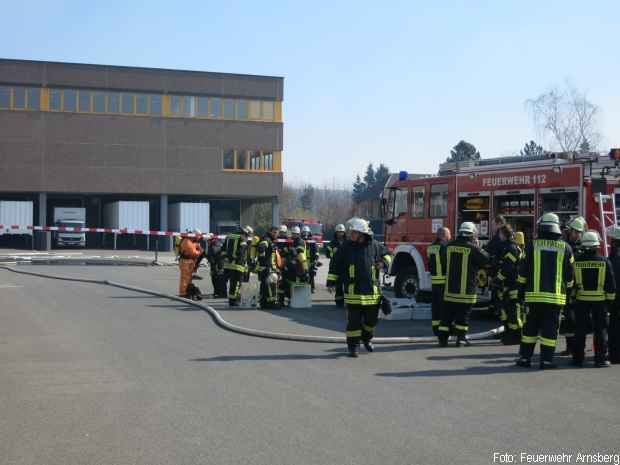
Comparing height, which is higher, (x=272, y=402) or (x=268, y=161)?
(x=268, y=161)

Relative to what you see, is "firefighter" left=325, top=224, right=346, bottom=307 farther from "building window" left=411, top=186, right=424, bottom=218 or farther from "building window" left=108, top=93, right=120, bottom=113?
"building window" left=108, top=93, right=120, bottom=113

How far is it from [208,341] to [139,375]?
9.12 ft

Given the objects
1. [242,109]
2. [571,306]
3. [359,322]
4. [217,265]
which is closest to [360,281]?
[359,322]

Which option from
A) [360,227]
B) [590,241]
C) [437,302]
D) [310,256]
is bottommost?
[437,302]

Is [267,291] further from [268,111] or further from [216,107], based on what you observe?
Answer: [268,111]

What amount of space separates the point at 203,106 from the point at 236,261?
35795mm

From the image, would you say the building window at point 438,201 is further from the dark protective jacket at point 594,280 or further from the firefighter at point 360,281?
the dark protective jacket at point 594,280

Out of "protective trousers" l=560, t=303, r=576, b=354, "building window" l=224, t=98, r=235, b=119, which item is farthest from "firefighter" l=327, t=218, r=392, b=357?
"building window" l=224, t=98, r=235, b=119

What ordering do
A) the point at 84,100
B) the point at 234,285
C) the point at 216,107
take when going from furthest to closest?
the point at 216,107
the point at 84,100
the point at 234,285

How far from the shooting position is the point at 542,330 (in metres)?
9.74

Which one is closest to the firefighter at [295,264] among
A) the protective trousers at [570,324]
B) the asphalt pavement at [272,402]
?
the asphalt pavement at [272,402]

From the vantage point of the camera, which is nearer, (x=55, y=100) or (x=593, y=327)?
(x=593, y=327)

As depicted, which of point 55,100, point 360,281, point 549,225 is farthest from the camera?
point 55,100

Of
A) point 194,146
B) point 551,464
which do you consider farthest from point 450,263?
point 194,146
